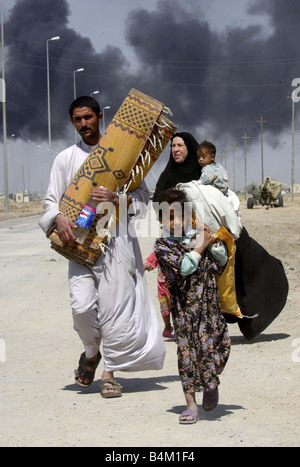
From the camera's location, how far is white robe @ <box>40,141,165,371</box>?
6414mm

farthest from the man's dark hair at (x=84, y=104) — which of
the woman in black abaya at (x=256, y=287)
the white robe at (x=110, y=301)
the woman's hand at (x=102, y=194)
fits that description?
the woman in black abaya at (x=256, y=287)

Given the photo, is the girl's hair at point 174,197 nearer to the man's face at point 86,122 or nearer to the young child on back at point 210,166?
the man's face at point 86,122

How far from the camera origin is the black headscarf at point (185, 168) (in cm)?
711

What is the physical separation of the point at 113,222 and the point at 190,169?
1.04 meters

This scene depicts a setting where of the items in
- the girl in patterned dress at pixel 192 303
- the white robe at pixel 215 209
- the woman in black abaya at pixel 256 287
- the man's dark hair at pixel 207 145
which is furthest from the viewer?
the woman in black abaya at pixel 256 287

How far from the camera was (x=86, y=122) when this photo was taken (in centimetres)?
649

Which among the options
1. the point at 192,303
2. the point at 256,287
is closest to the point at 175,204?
the point at 192,303

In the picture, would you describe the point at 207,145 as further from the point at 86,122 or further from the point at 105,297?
the point at 105,297

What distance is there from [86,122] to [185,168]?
102cm

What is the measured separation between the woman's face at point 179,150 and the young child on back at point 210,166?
4.7 inches

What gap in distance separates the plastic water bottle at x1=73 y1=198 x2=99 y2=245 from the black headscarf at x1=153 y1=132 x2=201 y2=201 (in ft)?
2.70
